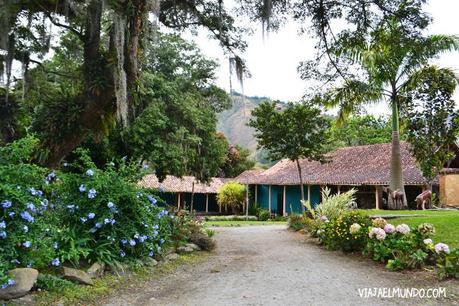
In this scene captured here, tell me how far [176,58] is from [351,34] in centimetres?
1382

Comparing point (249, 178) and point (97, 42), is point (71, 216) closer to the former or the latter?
point (97, 42)

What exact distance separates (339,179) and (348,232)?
17.8 m

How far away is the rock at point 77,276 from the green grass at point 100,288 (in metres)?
0.07

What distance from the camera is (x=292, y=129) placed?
76.4 feet

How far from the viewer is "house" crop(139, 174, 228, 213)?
107ft

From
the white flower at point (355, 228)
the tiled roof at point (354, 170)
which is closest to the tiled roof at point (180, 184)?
A: the tiled roof at point (354, 170)

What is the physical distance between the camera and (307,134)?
78.5 ft

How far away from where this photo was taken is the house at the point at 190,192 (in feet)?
107

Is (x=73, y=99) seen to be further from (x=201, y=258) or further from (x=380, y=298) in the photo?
(x=380, y=298)

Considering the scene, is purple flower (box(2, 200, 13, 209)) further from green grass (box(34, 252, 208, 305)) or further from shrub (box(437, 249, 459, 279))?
shrub (box(437, 249, 459, 279))

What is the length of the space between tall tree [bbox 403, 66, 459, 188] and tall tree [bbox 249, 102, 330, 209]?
778 centimetres

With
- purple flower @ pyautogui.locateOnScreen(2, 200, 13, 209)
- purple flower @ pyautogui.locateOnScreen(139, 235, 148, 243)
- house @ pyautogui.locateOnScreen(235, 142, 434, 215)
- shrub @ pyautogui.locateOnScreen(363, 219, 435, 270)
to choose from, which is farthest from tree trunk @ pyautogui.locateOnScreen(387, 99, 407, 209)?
purple flower @ pyautogui.locateOnScreen(2, 200, 13, 209)

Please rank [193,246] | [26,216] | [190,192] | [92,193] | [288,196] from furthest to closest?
[190,192]
[288,196]
[193,246]
[92,193]
[26,216]

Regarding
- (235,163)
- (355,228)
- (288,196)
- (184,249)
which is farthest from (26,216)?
(235,163)
